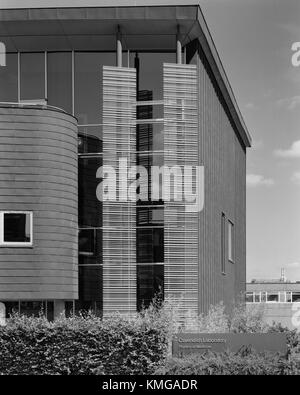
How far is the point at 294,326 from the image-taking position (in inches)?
480

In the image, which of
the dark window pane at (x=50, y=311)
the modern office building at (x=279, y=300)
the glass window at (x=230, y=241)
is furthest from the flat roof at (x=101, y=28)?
the glass window at (x=230, y=241)

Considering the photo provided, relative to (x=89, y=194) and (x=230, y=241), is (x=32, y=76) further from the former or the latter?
(x=230, y=241)

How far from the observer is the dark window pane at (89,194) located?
15047 mm

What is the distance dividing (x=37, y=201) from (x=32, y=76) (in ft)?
8.57

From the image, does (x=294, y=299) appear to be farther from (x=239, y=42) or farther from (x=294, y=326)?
(x=239, y=42)

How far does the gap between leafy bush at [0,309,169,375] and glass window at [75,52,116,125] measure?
584 centimetres

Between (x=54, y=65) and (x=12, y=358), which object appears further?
(x=54, y=65)

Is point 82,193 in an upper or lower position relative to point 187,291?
upper

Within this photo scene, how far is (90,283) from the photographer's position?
1515 centimetres

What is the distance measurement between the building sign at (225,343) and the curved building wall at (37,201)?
5.29m

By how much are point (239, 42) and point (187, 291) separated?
5.53 m

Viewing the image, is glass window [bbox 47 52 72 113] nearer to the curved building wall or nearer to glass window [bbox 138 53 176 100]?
the curved building wall

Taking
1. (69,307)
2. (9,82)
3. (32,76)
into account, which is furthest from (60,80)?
(69,307)
